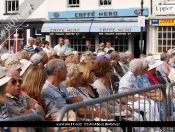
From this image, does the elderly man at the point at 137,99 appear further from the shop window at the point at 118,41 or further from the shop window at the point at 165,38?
the shop window at the point at 118,41

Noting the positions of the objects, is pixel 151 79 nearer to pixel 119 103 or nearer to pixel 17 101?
pixel 119 103

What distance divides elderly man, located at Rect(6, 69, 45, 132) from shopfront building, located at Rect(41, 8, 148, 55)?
82.6 ft

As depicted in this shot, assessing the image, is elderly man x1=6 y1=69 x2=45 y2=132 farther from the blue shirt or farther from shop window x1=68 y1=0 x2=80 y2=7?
shop window x1=68 y1=0 x2=80 y2=7

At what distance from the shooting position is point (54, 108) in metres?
6.11

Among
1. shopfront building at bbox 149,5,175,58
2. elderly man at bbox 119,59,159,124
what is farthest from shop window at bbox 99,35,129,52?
Result: elderly man at bbox 119,59,159,124

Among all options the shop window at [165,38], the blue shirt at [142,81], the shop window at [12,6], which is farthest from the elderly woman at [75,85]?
the shop window at [12,6]

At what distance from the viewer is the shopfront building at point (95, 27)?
103 ft

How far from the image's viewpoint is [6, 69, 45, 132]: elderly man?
17.4ft

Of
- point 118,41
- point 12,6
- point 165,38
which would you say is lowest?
point 118,41

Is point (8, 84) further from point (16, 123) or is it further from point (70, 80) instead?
point (16, 123)

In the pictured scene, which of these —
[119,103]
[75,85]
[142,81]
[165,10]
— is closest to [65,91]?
[75,85]

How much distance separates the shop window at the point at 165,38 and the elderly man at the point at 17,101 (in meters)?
26.0

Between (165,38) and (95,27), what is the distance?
178 inches

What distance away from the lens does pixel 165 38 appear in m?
31.1
